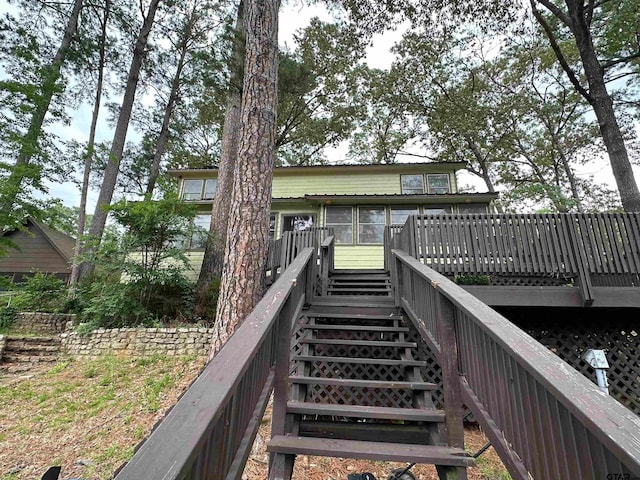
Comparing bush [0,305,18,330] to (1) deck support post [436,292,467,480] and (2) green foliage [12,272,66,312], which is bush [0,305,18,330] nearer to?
(2) green foliage [12,272,66,312]

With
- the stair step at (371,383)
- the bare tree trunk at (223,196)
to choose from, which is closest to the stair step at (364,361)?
the stair step at (371,383)

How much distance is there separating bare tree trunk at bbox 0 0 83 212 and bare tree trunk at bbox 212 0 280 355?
22.7 ft

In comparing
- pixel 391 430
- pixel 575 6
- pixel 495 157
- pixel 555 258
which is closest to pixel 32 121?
pixel 391 430

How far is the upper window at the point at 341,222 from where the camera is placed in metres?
10.2

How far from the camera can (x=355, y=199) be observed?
10188mm

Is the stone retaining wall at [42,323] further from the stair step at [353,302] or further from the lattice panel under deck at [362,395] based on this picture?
the lattice panel under deck at [362,395]

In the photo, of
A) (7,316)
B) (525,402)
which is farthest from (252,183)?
(7,316)

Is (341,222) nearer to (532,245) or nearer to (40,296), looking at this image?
(532,245)

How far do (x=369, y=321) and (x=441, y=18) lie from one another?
963cm

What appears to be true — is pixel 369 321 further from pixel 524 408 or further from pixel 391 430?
pixel 524 408

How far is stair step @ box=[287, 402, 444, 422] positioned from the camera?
207 centimetres

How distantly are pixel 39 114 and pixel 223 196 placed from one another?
226 inches

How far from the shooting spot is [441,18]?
8.42m

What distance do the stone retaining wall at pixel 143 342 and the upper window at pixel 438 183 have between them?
946 cm
